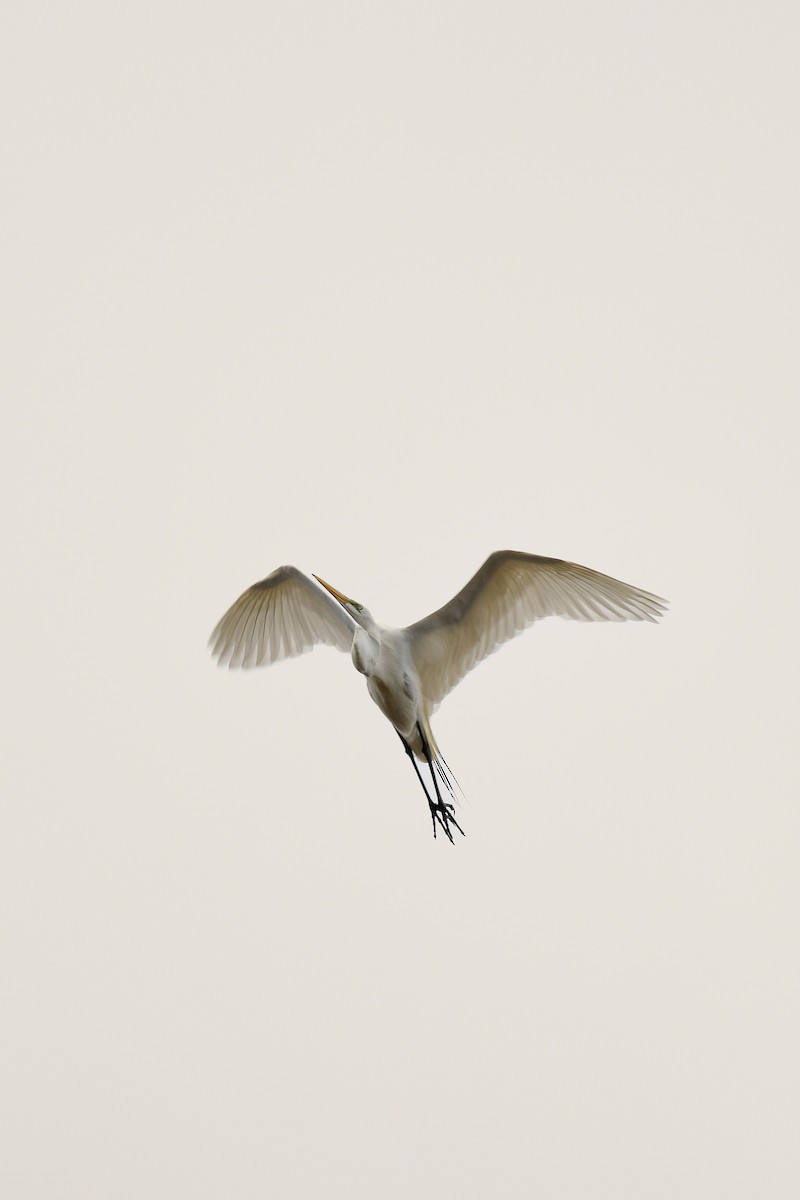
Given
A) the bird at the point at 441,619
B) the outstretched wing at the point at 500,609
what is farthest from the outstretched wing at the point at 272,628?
the outstretched wing at the point at 500,609

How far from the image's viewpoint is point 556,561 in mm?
6195

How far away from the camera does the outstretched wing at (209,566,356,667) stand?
269 inches

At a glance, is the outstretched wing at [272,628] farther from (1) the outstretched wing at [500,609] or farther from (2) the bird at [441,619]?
(1) the outstretched wing at [500,609]

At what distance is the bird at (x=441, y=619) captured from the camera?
614 cm

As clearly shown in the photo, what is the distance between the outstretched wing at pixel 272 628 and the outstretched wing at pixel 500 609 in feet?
1.69

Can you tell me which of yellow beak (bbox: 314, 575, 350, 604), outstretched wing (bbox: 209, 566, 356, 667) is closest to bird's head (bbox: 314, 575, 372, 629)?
yellow beak (bbox: 314, 575, 350, 604)

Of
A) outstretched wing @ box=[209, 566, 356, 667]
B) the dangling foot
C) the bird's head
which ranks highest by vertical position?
outstretched wing @ box=[209, 566, 356, 667]

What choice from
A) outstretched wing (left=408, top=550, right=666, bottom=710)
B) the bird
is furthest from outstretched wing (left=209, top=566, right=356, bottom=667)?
outstretched wing (left=408, top=550, right=666, bottom=710)

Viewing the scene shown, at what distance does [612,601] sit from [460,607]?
0.64 metres

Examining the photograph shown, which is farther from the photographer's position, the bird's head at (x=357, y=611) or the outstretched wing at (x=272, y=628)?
the outstretched wing at (x=272, y=628)

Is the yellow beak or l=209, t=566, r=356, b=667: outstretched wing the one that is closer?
the yellow beak

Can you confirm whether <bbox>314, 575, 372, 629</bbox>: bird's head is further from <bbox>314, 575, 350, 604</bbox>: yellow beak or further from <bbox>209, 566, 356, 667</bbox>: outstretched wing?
<bbox>209, 566, 356, 667</bbox>: outstretched wing

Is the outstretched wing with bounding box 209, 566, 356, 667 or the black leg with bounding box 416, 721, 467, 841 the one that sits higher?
the outstretched wing with bounding box 209, 566, 356, 667

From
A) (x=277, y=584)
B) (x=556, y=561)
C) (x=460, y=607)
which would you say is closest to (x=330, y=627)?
(x=277, y=584)
